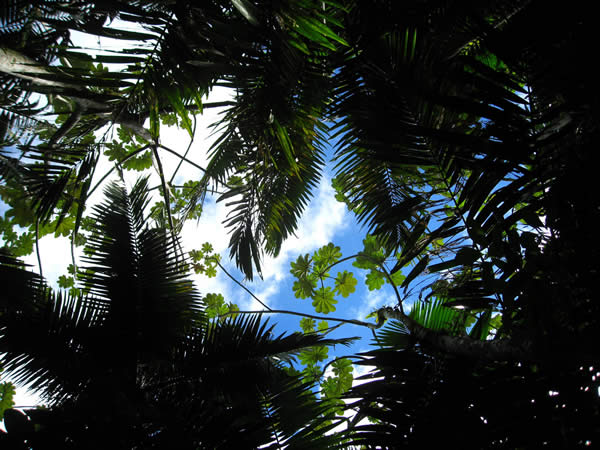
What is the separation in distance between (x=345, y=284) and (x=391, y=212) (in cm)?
175

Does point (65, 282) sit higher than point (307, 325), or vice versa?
point (65, 282)

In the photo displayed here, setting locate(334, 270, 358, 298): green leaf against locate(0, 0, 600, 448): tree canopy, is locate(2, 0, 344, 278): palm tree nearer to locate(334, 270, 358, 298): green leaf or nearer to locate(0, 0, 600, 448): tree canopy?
locate(0, 0, 600, 448): tree canopy

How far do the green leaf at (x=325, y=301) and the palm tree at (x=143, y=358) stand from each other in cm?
147

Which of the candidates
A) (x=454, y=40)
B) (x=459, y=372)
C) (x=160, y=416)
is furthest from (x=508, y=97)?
(x=160, y=416)

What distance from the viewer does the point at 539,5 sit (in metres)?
0.99

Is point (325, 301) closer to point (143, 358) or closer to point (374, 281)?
point (374, 281)

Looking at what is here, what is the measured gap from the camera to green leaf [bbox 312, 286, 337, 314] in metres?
3.37

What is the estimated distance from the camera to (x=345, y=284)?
3.24 m

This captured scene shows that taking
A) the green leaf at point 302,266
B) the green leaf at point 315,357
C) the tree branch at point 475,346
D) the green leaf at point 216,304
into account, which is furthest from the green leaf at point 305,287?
the tree branch at point 475,346

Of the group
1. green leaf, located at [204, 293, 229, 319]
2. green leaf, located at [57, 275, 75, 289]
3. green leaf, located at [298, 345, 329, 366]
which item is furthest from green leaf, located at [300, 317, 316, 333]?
green leaf, located at [57, 275, 75, 289]

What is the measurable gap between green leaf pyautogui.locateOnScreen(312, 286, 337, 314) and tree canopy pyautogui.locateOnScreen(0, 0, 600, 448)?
149 cm

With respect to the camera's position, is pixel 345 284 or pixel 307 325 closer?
pixel 345 284

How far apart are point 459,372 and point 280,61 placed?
5.67ft

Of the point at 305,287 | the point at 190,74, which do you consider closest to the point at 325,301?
the point at 305,287
